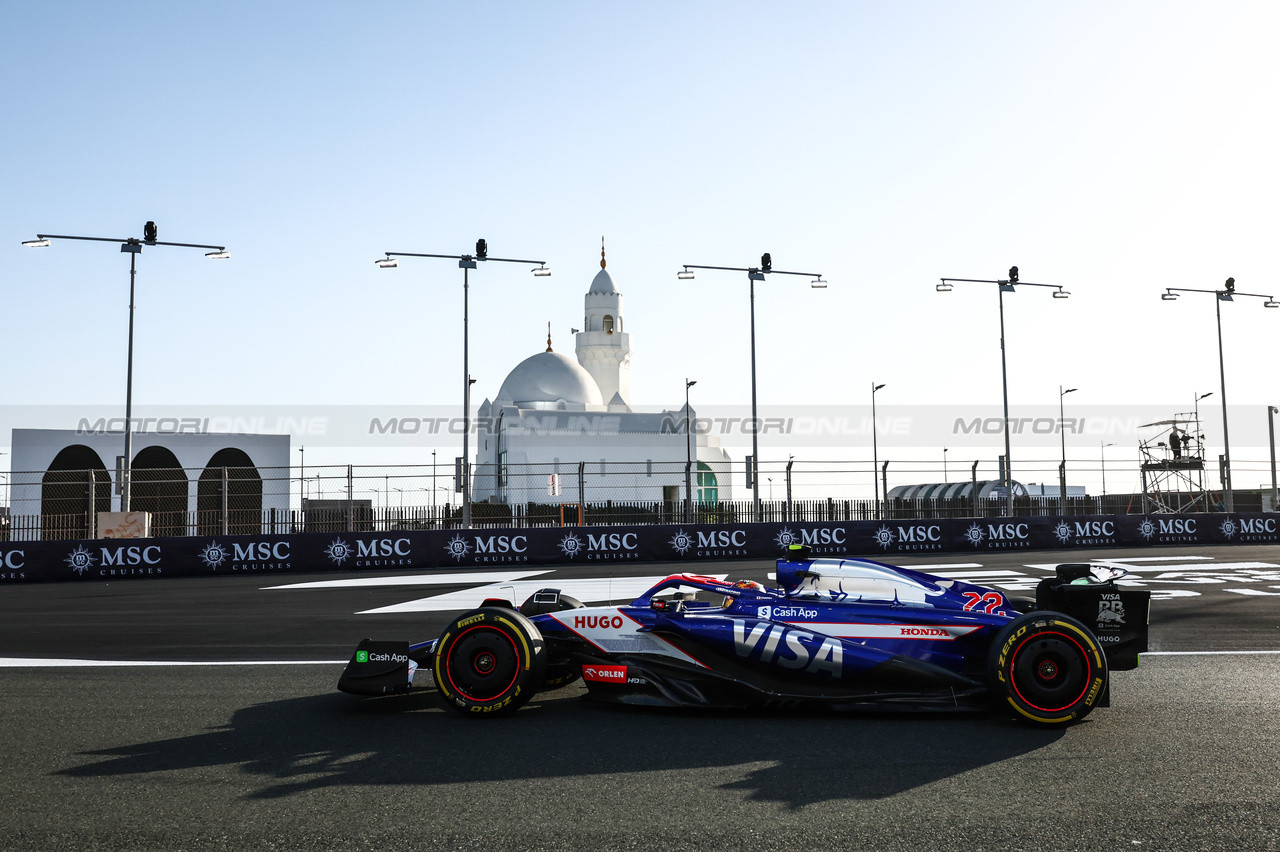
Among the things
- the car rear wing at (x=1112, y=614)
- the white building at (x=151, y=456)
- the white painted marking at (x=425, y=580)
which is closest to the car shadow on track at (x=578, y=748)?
the car rear wing at (x=1112, y=614)

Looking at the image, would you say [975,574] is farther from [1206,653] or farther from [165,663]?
[165,663]

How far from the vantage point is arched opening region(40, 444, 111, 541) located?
2586cm

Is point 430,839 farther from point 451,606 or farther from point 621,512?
point 621,512

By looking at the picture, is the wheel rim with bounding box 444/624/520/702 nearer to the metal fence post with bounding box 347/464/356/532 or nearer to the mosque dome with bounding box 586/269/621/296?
the metal fence post with bounding box 347/464/356/532

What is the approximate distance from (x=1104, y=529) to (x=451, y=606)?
64.2 feet

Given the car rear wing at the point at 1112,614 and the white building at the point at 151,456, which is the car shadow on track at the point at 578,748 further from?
the white building at the point at 151,456

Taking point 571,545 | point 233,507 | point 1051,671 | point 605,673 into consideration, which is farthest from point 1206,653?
point 233,507

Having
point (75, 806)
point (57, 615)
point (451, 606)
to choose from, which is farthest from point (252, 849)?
point (57, 615)

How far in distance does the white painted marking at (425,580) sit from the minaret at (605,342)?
205ft

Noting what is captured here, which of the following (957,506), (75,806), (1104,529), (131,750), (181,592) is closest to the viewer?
(75,806)

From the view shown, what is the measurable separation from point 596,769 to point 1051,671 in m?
2.87

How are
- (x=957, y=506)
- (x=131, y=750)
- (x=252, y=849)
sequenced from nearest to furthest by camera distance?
1. (x=252, y=849)
2. (x=131, y=750)
3. (x=957, y=506)

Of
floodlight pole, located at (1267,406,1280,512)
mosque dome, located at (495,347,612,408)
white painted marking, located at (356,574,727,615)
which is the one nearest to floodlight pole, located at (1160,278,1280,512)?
floodlight pole, located at (1267,406,1280,512)

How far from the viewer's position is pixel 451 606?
1374cm
